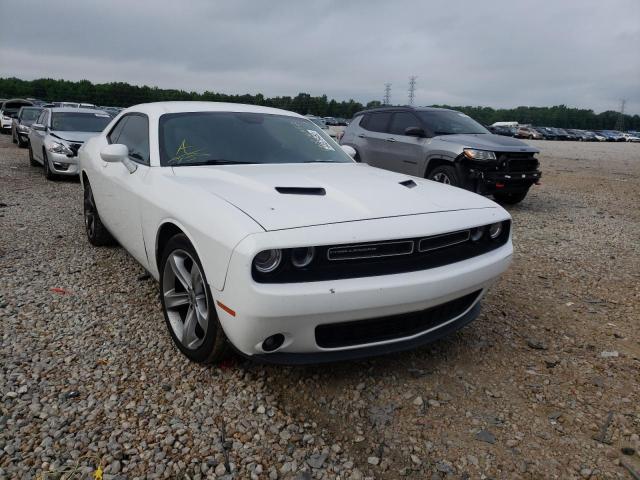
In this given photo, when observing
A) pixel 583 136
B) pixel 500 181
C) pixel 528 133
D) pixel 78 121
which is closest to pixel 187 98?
pixel 528 133

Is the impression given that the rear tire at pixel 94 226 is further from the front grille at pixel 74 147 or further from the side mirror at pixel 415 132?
the side mirror at pixel 415 132

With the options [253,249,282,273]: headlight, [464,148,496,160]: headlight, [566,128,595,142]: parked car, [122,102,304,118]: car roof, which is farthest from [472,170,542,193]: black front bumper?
[566,128,595,142]: parked car

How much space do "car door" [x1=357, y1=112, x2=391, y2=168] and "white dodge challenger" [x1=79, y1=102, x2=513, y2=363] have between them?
555cm

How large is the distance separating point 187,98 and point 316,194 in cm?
7085

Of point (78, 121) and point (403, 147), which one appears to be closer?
point (403, 147)

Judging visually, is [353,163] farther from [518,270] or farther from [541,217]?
[541,217]

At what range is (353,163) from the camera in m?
3.86

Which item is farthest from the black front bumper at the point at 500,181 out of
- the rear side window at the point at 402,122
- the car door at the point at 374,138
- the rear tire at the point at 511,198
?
the car door at the point at 374,138

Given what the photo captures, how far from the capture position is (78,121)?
408 inches

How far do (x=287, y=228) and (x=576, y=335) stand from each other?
7.92 feet

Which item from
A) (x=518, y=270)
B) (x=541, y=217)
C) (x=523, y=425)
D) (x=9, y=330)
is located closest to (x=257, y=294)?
(x=523, y=425)

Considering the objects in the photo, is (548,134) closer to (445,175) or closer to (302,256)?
(445,175)

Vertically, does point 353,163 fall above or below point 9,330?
above

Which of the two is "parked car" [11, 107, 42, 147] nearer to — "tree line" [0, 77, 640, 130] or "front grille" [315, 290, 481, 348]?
"front grille" [315, 290, 481, 348]
